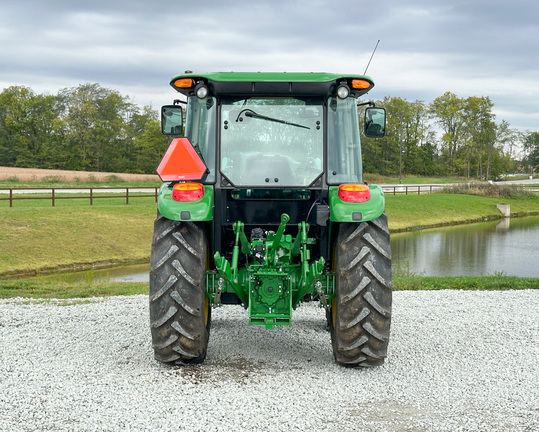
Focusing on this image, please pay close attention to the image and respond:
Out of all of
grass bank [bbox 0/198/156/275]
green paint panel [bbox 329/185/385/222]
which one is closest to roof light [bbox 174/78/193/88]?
green paint panel [bbox 329/185/385/222]

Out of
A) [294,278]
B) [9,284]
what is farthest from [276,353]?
[9,284]

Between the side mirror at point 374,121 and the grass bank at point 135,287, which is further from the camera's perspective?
the grass bank at point 135,287

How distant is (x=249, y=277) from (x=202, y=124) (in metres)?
1.48

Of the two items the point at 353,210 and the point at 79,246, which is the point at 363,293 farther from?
the point at 79,246

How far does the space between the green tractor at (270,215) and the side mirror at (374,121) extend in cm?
1

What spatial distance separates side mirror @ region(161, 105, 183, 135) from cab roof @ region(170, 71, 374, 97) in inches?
19.2

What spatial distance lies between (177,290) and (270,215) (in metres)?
1.10

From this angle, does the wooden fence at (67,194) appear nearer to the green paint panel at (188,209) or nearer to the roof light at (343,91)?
the green paint panel at (188,209)

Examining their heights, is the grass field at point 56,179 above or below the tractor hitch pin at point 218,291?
above

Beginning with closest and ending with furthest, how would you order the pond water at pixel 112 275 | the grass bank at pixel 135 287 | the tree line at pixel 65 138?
the grass bank at pixel 135 287, the pond water at pixel 112 275, the tree line at pixel 65 138

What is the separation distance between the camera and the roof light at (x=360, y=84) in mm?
5516

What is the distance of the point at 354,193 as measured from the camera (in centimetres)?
527

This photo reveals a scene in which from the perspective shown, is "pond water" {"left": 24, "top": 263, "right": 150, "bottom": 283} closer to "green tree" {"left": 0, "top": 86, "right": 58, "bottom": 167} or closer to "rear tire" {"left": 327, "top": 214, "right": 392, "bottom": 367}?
"rear tire" {"left": 327, "top": 214, "right": 392, "bottom": 367}

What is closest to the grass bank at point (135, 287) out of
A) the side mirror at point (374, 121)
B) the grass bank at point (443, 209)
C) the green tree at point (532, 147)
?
the side mirror at point (374, 121)
